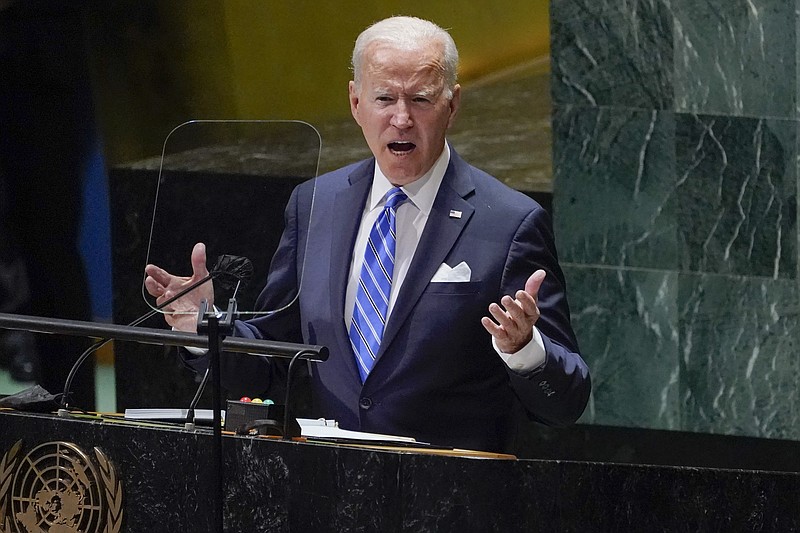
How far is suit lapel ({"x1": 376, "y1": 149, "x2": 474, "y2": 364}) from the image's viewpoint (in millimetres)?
3332

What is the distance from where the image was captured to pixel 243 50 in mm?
5336

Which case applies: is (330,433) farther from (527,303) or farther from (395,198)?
(395,198)

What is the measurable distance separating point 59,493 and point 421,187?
53.7 inches

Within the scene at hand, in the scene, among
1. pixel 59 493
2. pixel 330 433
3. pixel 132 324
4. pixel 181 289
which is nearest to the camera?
pixel 59 493

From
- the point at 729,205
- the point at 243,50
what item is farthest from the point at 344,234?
the point at 729,205

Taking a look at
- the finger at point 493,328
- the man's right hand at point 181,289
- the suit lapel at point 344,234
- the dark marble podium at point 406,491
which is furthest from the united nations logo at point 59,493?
the suit lapel at point 344,234

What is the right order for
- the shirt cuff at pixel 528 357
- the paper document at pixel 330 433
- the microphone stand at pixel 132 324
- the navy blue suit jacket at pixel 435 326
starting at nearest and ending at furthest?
1. the paper document at pixel 330 433
2. the microphone stand at pixel 132 324
3. the shirt cuff at pixel 528 357
4. the navy blue suit jacket at pixel 435 326

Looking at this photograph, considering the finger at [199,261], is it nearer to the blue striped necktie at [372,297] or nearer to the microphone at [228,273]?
the microphone at [228,273]

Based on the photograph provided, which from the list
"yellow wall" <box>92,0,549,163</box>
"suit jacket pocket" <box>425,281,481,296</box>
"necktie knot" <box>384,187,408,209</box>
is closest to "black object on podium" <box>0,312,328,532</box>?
"suit jacket pocket" <box>425,281,481,296</box>

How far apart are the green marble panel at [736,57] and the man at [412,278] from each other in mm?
2166

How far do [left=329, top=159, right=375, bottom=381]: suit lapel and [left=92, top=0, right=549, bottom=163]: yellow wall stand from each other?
1.70 metres

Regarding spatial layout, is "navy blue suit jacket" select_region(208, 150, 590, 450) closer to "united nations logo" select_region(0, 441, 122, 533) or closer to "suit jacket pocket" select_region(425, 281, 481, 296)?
"suit jacket pocket" select_region(425, 281, 481, 296)

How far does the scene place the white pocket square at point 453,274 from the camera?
3383 mm

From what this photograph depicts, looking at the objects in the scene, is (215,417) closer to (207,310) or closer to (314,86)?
(207,310)
